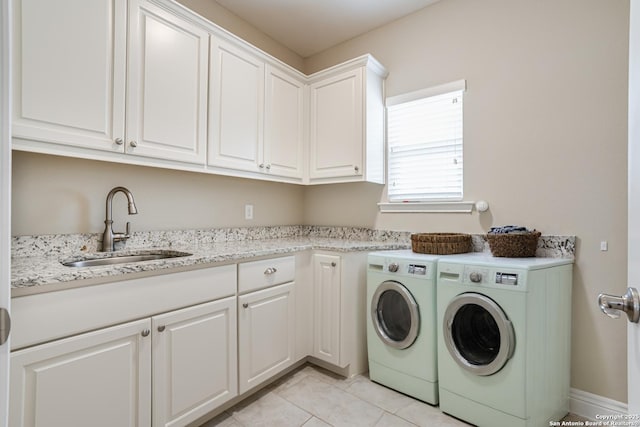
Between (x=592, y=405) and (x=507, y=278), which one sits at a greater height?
(x=507, y=278)

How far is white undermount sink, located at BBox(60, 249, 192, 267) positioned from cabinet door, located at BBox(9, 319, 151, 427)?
1.71 ft

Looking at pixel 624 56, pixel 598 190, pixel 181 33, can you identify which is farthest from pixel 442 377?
pixel 181 33

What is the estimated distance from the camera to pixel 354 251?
88.0 inches

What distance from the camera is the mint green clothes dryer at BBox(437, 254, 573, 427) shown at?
155cm

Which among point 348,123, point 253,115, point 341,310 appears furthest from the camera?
point 348,123

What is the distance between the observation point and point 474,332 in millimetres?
1790

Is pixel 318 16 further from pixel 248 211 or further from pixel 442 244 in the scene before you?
pixel 442 244

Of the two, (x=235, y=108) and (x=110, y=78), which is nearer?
(x=110, y=78)

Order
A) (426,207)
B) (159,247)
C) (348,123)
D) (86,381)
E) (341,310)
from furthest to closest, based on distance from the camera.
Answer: (348,123) → (426,207) → (341,310) → (159,247) → (86,381)

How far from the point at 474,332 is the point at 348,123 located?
1768 mm

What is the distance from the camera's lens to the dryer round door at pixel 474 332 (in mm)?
1623

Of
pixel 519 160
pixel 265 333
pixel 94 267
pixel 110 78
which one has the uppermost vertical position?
pixel 110 78

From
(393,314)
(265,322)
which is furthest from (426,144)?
(265,322)

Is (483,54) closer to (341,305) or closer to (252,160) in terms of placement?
(252,160)
